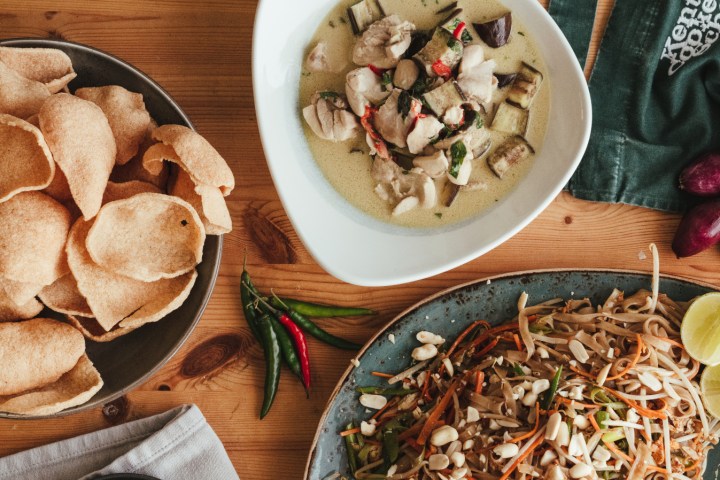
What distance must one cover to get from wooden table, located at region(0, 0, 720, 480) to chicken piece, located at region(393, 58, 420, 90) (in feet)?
1.96

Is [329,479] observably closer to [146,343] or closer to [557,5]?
[146,343]

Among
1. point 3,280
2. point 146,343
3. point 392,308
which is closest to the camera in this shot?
point 3,280

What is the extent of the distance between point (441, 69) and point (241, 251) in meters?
1.02

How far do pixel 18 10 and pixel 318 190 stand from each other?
1.30 metres

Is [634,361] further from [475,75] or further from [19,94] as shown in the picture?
[19,94]

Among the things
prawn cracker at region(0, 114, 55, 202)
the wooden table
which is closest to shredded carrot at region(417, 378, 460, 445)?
the wooden table

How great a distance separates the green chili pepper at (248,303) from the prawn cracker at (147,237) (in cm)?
39

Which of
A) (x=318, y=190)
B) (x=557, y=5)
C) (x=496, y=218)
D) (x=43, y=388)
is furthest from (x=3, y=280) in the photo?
(x=557, y=5)

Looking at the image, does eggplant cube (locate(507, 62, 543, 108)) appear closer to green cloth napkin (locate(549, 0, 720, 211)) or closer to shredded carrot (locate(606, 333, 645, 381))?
green cloth napkin (locate(549, 0, 720, 211))

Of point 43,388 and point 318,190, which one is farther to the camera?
point 318,190

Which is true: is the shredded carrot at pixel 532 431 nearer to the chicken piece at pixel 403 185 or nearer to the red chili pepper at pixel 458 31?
the chicken piece at pixel 403 185

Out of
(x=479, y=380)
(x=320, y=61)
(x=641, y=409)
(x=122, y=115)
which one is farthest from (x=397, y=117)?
(x=641, y=409)

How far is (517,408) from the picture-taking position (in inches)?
96.5

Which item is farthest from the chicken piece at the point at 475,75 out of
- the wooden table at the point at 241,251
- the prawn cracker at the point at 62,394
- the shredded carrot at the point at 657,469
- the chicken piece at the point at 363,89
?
the prawn cracker at the point at 62,394
